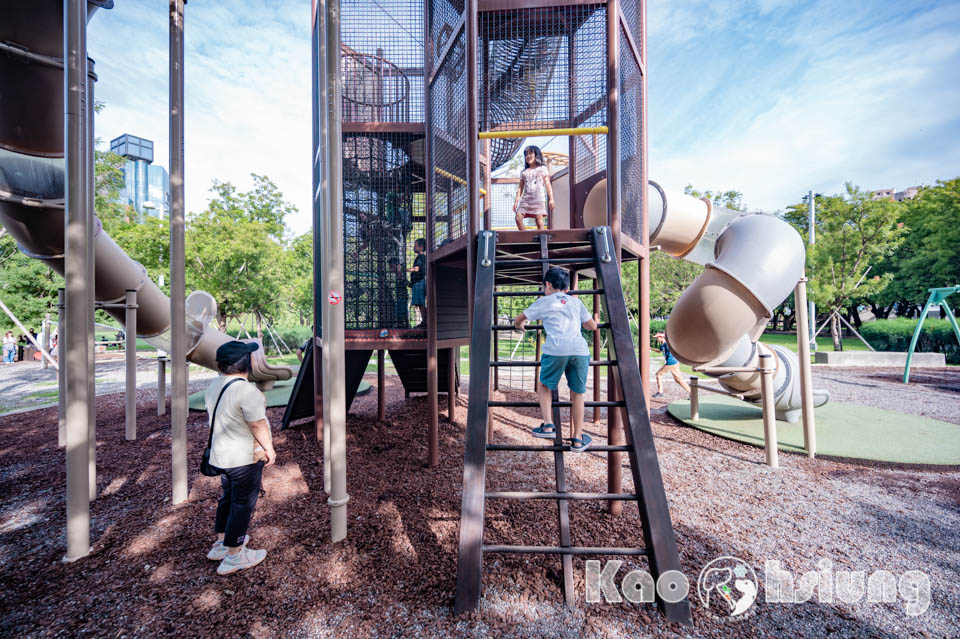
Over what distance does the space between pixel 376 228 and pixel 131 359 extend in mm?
4284

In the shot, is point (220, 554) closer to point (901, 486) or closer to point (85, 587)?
point (85, 587)

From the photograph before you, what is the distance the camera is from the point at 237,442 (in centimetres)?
294

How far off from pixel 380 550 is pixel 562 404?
1939mm

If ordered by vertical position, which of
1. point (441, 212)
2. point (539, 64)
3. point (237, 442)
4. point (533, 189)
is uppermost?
point (539, 64)

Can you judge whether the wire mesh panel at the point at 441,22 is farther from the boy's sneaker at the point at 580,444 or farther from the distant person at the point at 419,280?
the boy's sneaker at the point at 580,444

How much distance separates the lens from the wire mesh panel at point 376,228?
238 inches

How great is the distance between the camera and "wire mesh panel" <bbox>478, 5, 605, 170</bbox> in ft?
14.0

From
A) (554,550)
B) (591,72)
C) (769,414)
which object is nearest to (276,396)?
(554,550)

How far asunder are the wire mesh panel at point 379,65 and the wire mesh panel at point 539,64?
1672 mm

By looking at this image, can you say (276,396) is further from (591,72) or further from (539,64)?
(591,72)

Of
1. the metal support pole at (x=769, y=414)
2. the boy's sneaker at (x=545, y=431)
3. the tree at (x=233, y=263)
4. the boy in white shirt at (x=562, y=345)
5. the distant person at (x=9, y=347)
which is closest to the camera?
the boy in white shirt at (x=562, y=345)

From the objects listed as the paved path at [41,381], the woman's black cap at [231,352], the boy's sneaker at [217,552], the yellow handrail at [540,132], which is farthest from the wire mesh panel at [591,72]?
the paved path at [41,381]

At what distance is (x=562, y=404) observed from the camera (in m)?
3.35

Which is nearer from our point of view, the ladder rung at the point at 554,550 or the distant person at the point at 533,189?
the ladder rung at the point at 554,550
